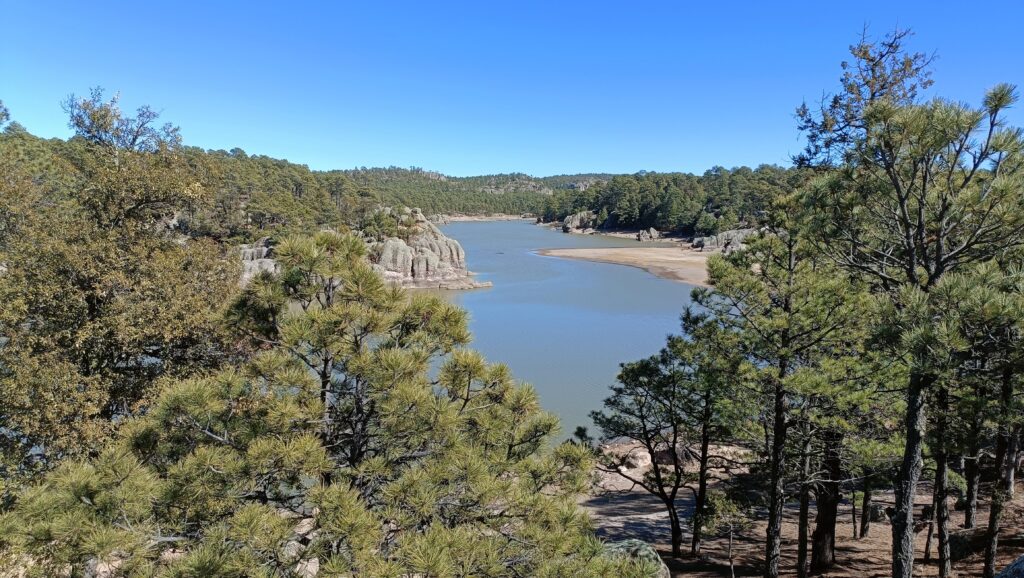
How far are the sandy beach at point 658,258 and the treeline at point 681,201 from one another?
24.8 feet

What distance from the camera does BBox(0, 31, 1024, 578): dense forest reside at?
337 cm

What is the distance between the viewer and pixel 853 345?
655 centimetres

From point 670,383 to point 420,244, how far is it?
39603mm

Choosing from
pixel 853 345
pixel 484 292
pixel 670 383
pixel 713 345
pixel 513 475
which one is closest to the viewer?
pixel 513 475

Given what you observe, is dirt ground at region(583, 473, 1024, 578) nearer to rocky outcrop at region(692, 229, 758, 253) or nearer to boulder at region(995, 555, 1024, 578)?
boulder at region(995, 555, 1024, 578)

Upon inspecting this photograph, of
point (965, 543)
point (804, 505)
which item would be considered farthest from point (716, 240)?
point (804, 505)

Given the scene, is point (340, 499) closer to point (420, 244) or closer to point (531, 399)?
point (531, 399)

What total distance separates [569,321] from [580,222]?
79.8m

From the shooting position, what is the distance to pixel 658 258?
61531 mm

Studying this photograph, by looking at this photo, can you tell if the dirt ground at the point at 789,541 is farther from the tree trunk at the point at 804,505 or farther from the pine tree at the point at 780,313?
the pine tree at the point at 780,313

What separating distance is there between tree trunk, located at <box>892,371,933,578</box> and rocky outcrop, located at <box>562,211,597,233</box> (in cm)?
10246

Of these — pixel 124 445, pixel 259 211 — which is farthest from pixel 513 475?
pixel 259 211

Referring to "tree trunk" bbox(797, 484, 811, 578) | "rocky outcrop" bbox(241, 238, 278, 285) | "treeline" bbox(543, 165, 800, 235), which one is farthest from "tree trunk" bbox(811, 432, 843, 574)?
"treeline" bbox(543, 165, 800, 235)

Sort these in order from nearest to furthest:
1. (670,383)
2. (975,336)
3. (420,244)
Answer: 1. (975,336)
2. (670,383)
3. (420,244)
